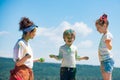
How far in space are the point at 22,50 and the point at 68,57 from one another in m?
1.41

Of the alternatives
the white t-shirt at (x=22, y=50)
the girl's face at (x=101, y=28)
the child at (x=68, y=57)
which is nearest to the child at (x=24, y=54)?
the white t-shirt at (x=22, y=50)

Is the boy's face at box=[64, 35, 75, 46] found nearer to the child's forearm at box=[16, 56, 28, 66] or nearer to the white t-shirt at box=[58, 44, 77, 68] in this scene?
the white t-shirt at box=[58, 44, 77, 68]

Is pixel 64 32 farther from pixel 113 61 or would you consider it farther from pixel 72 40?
pixel 113 61

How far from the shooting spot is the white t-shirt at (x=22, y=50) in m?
6.46

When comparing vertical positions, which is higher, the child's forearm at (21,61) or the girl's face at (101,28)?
the girl's face at (101,28)

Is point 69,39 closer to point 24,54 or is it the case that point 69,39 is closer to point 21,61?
point 24,54

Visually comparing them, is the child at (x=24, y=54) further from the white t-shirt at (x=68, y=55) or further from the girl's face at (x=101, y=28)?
the girl's face at (x=101, y=28)

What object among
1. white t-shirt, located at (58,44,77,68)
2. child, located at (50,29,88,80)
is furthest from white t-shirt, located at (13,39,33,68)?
white t-shirt, located at (58,44,77,68)

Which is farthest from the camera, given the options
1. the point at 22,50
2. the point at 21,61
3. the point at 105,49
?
the point at 105,49

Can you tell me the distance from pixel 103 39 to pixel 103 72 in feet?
2.33

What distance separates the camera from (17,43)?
6531 millimetres

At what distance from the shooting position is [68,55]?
762 centimetres

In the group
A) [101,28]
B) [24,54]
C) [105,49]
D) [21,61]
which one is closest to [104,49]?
[105,49]

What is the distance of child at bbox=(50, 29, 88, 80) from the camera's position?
7570mm
